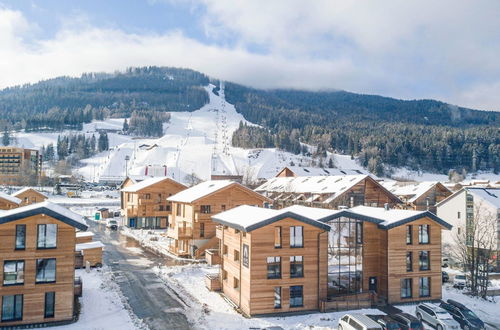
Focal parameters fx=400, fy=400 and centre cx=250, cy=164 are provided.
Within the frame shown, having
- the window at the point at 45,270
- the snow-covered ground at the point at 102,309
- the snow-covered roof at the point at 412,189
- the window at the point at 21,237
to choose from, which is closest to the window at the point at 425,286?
the snow-covered ground at the point at 102,309

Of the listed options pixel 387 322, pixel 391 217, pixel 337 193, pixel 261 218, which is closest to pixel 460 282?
pixel 391 217

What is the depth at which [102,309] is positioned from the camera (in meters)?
28.5

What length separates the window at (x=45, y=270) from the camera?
25391 mm

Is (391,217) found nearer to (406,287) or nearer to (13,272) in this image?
(406,287)

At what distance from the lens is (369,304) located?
98.2 feet

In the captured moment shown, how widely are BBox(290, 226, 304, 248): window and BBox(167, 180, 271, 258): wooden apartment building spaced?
19.7 meters

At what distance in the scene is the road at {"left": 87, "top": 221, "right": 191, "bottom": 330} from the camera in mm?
27094

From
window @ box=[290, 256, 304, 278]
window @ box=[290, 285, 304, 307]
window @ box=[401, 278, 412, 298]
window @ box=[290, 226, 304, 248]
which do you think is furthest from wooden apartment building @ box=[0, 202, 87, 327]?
→ window @ box=[401, 278, 412, 298]

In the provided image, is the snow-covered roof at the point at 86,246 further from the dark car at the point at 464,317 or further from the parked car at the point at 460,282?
the parked car at the point at 460,282

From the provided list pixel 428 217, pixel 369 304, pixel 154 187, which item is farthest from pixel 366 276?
pixel 154 187

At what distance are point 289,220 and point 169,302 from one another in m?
11.2

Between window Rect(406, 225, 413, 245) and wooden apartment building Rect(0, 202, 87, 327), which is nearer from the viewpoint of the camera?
wooden apartment building Rect(0, 202, 87, 327)

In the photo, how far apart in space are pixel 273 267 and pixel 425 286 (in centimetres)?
1313

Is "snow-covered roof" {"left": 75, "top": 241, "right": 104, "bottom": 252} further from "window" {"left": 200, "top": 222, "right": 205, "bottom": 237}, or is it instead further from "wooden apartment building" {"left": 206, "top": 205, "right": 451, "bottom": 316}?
"wooden apartment building" {"left": 206, "top": 205, "right": 451, "bottom": 316}
